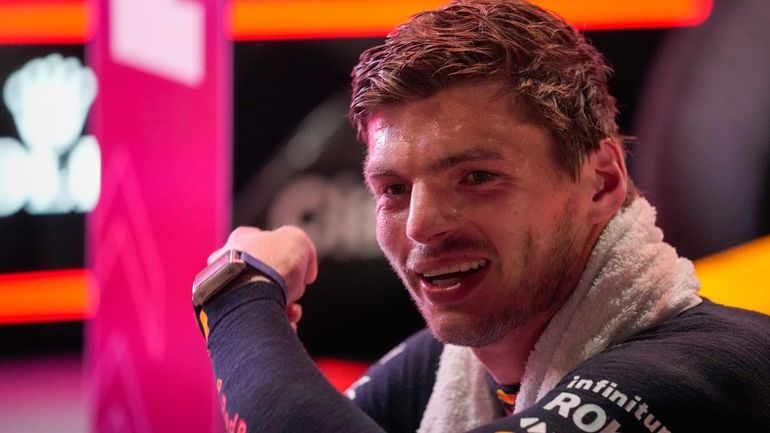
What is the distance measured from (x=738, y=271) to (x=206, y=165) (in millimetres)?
Result: 1362

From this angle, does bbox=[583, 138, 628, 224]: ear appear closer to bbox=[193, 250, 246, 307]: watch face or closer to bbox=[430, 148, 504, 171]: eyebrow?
bbox=[430, 148, 504, 171]: eyebrow

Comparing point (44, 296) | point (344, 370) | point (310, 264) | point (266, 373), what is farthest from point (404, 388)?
point (44, 296)

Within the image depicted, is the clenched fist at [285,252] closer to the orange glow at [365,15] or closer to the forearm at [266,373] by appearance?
the forearm at [266,373]

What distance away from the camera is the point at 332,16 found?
8.67 feet

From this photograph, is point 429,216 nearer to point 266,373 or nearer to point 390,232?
point 390,232

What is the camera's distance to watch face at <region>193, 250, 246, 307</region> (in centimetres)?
122

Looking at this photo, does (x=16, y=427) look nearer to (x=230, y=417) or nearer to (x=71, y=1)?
(x=71, y=1)

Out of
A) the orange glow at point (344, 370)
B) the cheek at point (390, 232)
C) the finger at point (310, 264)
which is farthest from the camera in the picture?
the orange glow at point (344, 370)

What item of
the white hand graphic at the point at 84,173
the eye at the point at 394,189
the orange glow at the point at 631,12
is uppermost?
the orange glow at the point at 631,12

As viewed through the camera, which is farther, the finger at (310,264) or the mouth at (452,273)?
the finger at (310,264)

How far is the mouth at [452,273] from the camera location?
3.79ft

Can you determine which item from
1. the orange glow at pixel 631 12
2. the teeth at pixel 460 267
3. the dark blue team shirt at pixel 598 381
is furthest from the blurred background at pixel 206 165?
the teeth at pixel 460 267

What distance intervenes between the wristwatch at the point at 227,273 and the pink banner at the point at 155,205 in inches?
43.1

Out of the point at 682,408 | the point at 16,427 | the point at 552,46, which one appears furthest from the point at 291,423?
the point at 16,427
